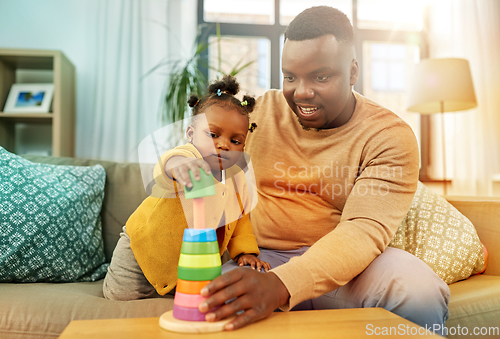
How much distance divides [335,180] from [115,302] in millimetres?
677

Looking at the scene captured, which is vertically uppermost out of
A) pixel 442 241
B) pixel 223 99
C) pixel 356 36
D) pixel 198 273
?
pixel 356 36

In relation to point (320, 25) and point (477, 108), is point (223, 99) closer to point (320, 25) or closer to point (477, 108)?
point (320, 25)

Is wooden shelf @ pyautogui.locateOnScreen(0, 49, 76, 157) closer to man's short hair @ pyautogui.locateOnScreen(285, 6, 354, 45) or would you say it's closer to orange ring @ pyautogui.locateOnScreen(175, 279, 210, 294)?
man's short hair @ pyautogui.locateOnScreen(285, 6, 354, 45)

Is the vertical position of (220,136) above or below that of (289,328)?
above

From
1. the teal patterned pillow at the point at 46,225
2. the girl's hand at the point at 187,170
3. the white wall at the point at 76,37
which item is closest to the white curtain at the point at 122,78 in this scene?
the white wall at the point at 76,37

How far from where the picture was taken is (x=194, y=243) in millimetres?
594

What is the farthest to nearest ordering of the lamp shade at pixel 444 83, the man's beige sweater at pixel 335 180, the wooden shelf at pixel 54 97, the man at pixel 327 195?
the lamp shade at pixel 444 83, the wooden shelf at pixel 54 97, the man's beige sweater at pixel 335 180, the man at pixel 327 195

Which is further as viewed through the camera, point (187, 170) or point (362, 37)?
point (362, 37)

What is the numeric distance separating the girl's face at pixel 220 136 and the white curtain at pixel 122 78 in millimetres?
1660

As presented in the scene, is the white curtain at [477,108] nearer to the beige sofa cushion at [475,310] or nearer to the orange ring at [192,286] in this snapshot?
the beige sofa cushion at [475,310]

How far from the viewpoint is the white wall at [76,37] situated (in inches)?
96.2

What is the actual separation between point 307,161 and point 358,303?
0.41 m

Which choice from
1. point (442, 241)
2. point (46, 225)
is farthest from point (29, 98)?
point (442, 241)

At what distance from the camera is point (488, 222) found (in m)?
1.37
